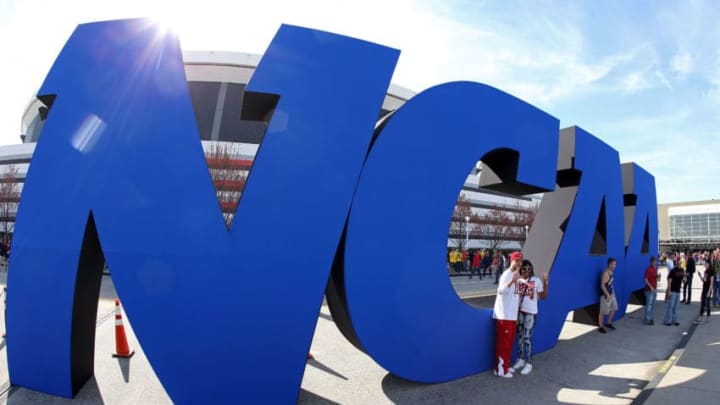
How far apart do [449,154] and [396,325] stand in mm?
2083

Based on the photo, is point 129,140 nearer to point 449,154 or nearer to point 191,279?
point 191,279

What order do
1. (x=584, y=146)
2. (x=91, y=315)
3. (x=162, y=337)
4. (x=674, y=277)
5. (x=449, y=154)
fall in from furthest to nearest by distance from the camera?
1. (x=674, y=277)
2. (x=584, y=146)
3. (x=449, y=154)
4. (x=91, y=315)
5. (x=162, y=337)

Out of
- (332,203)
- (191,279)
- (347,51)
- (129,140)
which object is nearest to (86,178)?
(129,140)

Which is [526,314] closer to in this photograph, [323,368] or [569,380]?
[569,380]

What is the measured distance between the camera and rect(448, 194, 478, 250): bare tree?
1664 inches

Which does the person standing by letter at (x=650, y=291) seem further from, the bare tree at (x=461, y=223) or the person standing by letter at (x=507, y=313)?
the bare tree at (x=461, y=223)

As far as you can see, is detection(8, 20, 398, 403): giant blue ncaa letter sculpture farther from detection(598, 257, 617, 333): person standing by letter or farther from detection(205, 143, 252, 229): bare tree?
detection(205, 143, 252, 229): bare tree

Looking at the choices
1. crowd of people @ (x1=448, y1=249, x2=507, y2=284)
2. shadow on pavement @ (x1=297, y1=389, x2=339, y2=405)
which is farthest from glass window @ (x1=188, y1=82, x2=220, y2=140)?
shadow on pavement @ (x1=297, y1=389, x2=339, y2=405)

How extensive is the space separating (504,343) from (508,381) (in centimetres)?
46

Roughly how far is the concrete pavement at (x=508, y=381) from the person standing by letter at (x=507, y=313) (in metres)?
0.22

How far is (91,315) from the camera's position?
12.1 ft

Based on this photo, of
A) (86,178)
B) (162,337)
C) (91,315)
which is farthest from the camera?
(91,315)

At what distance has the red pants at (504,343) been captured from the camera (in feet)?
15.1

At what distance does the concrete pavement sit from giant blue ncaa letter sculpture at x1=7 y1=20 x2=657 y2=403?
290mm
